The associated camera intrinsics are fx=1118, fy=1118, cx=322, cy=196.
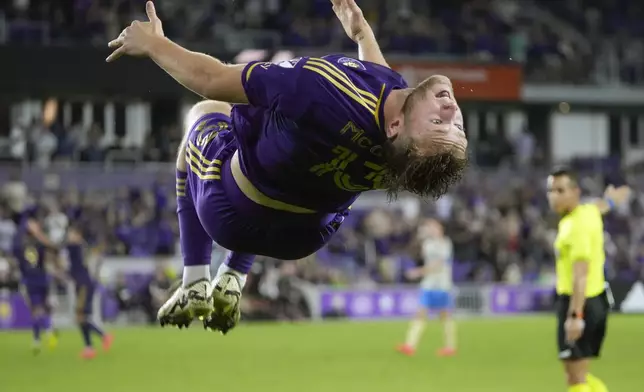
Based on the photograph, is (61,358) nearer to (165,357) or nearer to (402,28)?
(165,357)

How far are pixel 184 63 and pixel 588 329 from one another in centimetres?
529

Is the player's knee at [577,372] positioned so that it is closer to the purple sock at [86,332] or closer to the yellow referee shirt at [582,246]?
the yellow referee shirt at [582,246]

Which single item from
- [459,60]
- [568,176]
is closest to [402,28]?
[459,60]

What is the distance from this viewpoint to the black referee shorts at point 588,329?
29.0ft

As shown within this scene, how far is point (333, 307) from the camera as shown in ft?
72.5

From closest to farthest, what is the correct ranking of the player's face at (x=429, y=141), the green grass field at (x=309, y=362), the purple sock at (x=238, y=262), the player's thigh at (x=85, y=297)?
the player's face at (x=429, y=141) → the purple sock at (x=238, y=262) → the green grass field at (x=309, y=362) → the player's thigh at (x=85, y=297)

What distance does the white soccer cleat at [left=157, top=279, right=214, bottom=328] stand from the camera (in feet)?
19.6

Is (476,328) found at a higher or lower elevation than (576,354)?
lower

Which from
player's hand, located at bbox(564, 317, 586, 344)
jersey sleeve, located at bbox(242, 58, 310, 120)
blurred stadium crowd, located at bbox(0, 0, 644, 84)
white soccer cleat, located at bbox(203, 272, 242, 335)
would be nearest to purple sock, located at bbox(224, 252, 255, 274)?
white soccer cleat, located at bbox(203, 272, 242, 335)

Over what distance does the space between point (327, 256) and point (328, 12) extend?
7913mm

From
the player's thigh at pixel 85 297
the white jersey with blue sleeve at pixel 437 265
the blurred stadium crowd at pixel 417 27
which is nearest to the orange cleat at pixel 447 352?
the white jersey with blue sleeve at pixel 437 265

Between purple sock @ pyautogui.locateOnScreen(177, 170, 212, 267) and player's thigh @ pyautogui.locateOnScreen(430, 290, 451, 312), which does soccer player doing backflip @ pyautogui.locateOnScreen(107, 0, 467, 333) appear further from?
player's thigh @ pyautogui.locateOnScreen(430, 290, 451, 312)

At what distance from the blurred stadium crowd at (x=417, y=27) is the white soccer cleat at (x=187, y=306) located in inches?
749

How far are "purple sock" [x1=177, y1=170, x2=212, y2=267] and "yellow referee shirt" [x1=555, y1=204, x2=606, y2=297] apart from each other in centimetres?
362
